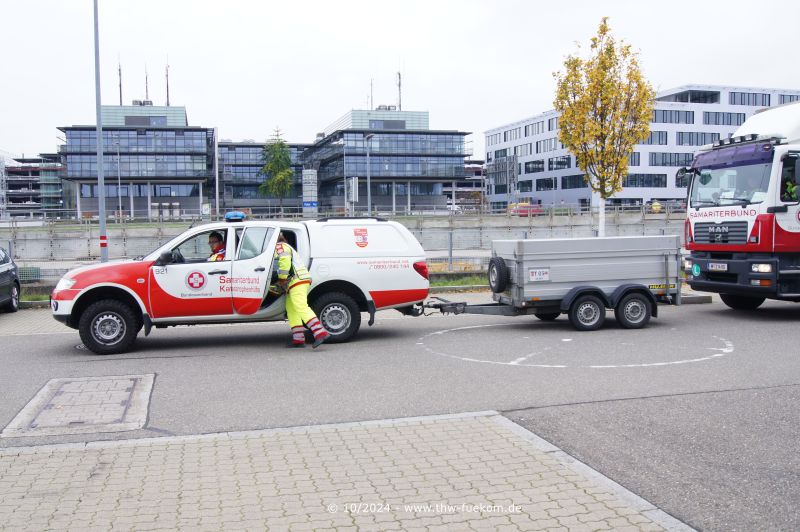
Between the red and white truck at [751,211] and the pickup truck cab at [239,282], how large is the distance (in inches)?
229

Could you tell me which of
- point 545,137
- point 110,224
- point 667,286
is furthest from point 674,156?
point 667,286

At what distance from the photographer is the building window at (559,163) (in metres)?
92.1

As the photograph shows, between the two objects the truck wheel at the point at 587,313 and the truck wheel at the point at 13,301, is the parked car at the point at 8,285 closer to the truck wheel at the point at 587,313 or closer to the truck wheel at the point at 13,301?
the truck wheel at the point at 13,301

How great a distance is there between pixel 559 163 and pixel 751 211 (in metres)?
84.3

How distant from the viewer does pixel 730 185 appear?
516 inches

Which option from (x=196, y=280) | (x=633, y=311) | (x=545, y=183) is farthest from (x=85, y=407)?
(x=545, y=183)

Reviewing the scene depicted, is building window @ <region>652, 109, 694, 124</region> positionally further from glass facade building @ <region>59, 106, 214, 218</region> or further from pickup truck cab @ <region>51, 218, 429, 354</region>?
pickup truck cab @ <region>51, 218, 429, 354</region>

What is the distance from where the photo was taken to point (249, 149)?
10288 cm

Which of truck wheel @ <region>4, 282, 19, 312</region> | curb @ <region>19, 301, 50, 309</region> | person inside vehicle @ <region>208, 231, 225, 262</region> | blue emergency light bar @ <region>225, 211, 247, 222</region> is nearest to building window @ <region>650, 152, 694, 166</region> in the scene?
curb @ <region>19, 301, 50, 309</region>

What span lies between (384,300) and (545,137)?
90.4 m

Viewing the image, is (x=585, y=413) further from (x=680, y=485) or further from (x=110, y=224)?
(x=110, y=224)

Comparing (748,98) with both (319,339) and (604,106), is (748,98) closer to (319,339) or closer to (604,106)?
(604,106)

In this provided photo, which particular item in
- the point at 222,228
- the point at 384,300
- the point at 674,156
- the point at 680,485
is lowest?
the point at 680,485

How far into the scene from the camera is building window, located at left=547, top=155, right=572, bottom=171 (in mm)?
92062
